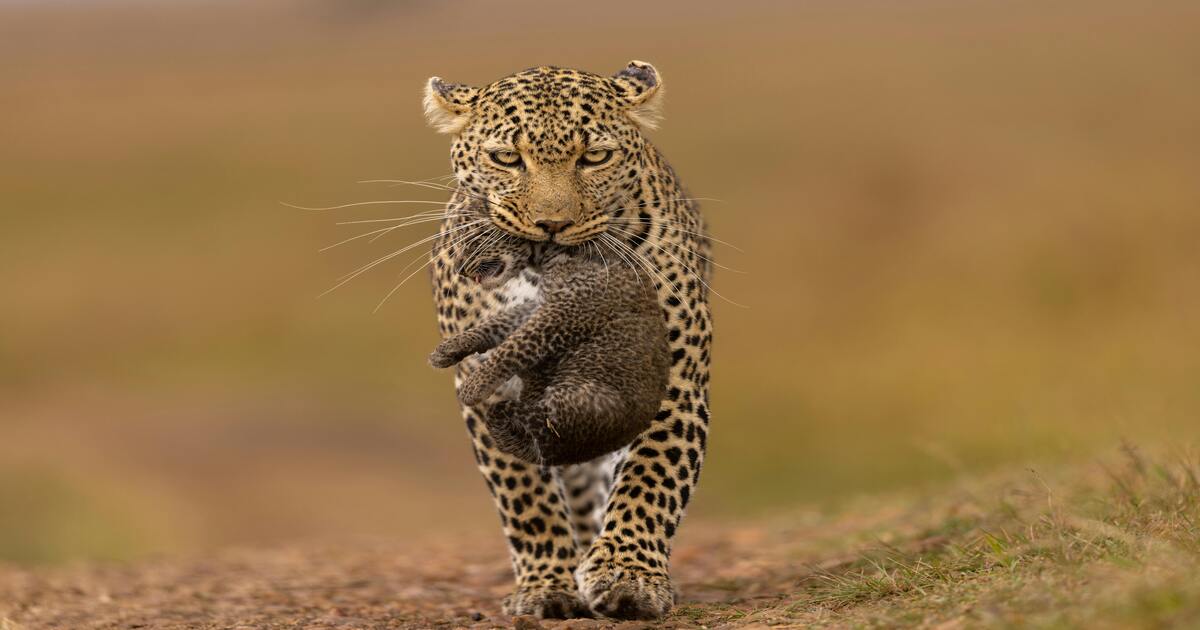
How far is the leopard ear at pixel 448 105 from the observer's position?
790 centimetres

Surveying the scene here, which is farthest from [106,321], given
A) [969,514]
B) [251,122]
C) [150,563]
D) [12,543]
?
[969,514]

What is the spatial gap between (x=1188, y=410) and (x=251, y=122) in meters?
33.3

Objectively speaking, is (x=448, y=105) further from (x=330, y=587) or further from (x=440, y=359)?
(x=330, y=587)

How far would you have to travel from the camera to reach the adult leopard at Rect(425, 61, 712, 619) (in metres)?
7.23

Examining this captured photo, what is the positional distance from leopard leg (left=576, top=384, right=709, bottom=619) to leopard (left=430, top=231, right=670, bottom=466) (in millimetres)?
475

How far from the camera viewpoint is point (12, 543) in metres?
18.2

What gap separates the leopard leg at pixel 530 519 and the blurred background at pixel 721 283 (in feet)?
6.86

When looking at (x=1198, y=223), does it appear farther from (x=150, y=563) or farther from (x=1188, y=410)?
(x=150, y=563)

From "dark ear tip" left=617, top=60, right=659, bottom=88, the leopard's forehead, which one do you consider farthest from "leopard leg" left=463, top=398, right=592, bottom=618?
"dark ear tip" left=617, top=60, right=659, bottom=88

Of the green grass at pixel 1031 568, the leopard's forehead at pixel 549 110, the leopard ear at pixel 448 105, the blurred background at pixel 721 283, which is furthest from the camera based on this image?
the blurred background at pixel 721 283

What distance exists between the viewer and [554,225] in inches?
276

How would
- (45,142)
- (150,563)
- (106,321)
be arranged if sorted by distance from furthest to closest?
1. (45,142)
2. (106,321)
3. (150,563)

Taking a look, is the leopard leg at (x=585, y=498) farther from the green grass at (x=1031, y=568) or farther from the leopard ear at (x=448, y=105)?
the leopard ear at (x=448, y=105)

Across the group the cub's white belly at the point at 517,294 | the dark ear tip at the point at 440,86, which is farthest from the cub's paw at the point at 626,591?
the dark ear tip at the point at 440,86
